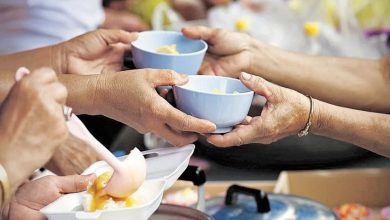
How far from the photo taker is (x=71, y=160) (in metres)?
1.46

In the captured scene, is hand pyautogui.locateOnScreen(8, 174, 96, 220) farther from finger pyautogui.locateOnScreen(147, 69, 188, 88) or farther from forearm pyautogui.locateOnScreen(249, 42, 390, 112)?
forearm pyautogui.locateOnScreen(249, 42, 390, 112)

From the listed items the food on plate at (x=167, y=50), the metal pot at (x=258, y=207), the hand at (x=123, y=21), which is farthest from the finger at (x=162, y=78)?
the hand at (x=123, y=21)

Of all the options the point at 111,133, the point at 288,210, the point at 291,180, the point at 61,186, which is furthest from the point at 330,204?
the point at 61,186

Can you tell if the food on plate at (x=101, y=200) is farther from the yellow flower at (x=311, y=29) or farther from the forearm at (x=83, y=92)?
the yellow flower at (x=311, y=29)

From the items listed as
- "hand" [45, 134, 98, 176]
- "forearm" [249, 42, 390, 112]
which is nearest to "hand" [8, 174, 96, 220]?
"hand" [45, 134, 98, 176]

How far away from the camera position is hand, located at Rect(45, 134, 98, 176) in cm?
144

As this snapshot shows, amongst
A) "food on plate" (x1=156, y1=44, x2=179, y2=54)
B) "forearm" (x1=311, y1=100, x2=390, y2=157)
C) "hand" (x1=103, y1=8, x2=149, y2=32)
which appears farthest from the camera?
"hand" (x1=103, y1=8, x2=149, y2=32)

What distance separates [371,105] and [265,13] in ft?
3.34

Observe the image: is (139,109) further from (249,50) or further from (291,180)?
(291,180)

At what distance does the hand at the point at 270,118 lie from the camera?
1.25 metres

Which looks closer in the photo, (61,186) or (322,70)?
(61,186)

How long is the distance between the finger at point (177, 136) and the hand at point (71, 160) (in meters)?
0.25

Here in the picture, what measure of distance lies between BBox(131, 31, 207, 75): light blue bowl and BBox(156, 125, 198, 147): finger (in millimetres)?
195

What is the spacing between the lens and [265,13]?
2607 mm
